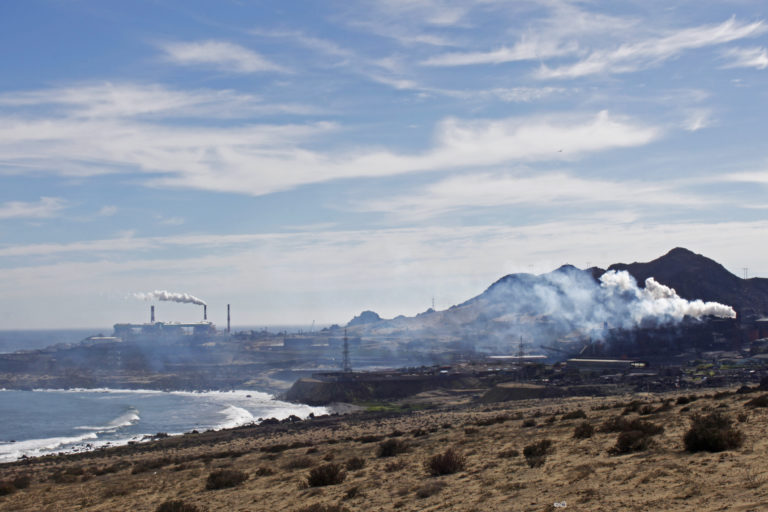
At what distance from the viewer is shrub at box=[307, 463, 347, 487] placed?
947 inches

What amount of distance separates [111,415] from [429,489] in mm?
95441

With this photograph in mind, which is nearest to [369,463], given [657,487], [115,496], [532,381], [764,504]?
[115,496]

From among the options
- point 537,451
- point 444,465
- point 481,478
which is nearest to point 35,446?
point 444,465

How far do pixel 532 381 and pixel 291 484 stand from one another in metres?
83.9

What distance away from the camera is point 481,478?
2142 centimetres

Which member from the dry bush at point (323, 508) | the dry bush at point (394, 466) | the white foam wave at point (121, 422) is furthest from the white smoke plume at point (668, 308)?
the dry bush at point (323, 508)

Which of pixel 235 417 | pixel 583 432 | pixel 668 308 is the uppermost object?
pixel 668 308

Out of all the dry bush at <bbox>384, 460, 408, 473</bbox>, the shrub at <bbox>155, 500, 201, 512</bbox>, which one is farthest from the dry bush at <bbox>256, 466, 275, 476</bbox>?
the shrub at <bbox>155, 500, 201, 512</bbox>

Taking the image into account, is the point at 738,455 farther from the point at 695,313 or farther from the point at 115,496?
the point at 695,313

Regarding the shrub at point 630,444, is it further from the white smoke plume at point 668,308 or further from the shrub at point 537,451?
the white smoke plume at point 668,308

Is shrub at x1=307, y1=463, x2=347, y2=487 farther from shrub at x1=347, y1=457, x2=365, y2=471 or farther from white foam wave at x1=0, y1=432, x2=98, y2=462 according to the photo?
white foam wave at x1=0, y1=432, x2=98, y2=462

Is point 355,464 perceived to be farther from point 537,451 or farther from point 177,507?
point 177,507

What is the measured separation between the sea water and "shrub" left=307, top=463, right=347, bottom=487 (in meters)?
50.1

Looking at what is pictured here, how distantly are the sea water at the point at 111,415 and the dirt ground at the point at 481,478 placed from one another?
3837 centimetres
